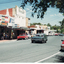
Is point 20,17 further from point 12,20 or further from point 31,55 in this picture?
point 31,55

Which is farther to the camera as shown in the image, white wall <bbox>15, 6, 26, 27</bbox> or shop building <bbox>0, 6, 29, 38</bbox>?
white wall <bbox>15, 6, 26, 27</bbox>

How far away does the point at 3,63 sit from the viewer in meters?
6.83

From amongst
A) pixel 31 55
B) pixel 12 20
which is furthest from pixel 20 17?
pixel 31 55

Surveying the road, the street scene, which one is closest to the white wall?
the street scene

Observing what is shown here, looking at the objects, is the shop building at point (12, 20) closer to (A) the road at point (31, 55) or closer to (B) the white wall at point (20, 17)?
(B) the white wall at point (20, 17)

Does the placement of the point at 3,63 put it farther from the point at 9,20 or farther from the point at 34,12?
the point at 9,20

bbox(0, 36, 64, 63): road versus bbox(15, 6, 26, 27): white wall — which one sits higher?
bbox(15, 6, 26, 27): white wall

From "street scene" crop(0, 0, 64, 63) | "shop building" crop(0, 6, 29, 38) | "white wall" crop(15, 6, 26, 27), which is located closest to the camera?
"street scene" crop(0, 0, 64, 63)

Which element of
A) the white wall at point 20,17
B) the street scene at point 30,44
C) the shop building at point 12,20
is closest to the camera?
the street scene at point 30,44

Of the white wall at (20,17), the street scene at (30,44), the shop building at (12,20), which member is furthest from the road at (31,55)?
the white wall at (20,17)

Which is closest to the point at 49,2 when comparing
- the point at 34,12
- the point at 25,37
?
the point at 34,12

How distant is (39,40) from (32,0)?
13926 mm

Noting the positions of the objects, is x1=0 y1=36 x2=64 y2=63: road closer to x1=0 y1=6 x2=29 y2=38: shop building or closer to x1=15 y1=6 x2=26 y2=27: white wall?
x1=0 y1=6 x2=29 y2=38: shop building

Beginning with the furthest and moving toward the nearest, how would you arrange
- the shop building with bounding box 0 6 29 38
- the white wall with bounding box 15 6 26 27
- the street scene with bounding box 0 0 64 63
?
1. the white wall with bounding box 15 6 26 27
2. the shop building with bounding box 0 6 29 38
3. the street scene with bounding box 0 0 64 63
